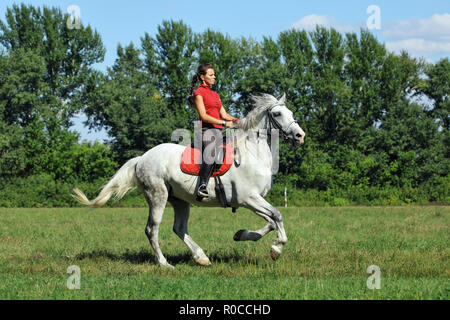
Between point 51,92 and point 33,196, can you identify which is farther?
point 51,92

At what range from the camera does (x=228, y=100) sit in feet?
156

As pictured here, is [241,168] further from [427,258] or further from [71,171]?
[71,171]

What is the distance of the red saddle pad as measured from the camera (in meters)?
8.41

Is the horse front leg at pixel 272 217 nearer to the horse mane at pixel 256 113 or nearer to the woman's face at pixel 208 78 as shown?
the horse mane at pixel 256 113

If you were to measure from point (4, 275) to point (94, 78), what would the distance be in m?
45.1

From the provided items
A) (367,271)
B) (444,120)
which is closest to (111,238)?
(367,271)

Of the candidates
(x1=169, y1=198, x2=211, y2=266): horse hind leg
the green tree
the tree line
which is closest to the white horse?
(x1=169, y1=198, x2=211, y2=266): horse hind leg

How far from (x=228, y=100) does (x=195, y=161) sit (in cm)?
3928

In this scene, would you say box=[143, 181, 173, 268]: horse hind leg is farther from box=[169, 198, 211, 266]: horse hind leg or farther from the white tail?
the white tail

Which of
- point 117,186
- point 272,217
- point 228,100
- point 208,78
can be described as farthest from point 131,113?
point 272,217

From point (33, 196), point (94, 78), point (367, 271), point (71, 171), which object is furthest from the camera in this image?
point (94, 78)

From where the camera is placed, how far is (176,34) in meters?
49.1

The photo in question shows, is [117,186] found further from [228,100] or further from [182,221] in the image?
[228,100]

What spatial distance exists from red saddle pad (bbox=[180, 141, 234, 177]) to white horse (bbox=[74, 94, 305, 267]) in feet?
0.32
